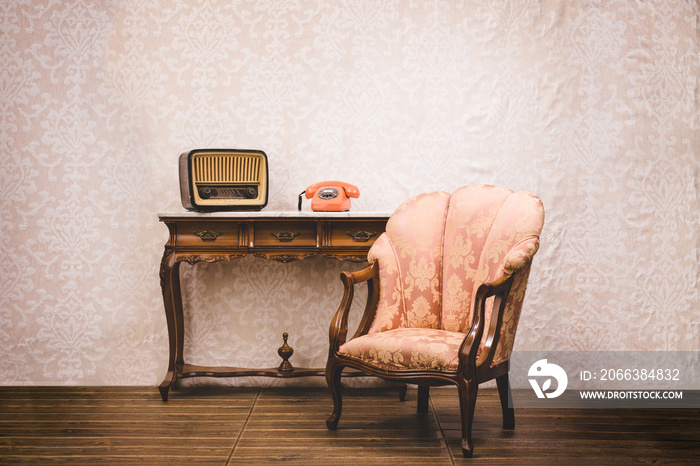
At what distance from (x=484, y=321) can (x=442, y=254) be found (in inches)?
17.7

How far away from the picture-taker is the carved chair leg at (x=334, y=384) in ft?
7.35

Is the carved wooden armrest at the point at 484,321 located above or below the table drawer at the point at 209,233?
below

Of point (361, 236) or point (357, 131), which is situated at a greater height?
point (357, 131)

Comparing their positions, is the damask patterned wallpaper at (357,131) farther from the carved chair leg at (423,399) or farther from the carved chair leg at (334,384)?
the carved chair leg at (334,384)

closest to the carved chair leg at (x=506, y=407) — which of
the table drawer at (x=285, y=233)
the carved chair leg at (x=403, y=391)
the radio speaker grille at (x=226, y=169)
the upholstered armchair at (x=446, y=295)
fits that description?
the upholstered armchair at (x=446, y=295)

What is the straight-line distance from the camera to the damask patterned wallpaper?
2979mm

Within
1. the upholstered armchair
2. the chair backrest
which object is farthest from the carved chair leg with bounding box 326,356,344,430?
the chair backrest

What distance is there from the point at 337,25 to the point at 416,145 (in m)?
0.78

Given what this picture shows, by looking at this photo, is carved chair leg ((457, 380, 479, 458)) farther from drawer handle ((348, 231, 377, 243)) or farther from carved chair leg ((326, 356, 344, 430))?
drawer handle ((348, 231, 377, 243))

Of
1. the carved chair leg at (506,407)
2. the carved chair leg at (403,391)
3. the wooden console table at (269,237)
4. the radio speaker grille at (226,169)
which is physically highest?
the radio speaker grille at (226,169)

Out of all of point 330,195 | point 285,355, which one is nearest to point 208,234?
point 330,195

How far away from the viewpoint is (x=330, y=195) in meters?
2.73

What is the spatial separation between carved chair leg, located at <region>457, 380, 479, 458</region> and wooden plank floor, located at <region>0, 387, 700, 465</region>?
2.0 inches

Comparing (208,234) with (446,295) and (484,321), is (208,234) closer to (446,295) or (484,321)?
(446,295)
